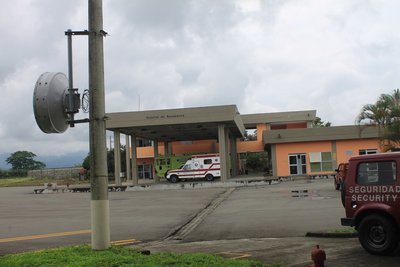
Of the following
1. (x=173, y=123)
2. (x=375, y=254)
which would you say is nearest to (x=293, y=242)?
(x=375, y=254)

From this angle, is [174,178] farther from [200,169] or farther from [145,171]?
[145,171]

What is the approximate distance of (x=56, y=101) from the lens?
8.76m

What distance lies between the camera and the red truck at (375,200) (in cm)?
948

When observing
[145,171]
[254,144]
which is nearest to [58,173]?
[145,171]

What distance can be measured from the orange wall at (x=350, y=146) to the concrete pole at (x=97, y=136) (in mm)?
43524

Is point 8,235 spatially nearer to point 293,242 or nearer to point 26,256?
point 26,256

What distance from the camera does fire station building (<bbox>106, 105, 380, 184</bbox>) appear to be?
4225 centimetres

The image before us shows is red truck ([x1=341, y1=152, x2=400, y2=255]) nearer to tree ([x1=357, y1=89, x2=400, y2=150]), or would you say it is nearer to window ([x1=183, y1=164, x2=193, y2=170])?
tree ([x1=357, y1=89, x2=400, y2=150])

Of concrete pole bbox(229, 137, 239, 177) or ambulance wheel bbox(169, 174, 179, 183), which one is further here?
concrete pole bbox(229, 137, 239, 177)

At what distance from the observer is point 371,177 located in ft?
32.8

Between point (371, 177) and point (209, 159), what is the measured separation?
36962mm

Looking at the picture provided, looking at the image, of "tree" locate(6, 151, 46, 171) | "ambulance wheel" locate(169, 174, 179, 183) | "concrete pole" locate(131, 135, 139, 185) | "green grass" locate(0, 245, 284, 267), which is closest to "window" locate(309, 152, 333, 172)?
"ambulance wheel" locate(169, 174, 179, 183)

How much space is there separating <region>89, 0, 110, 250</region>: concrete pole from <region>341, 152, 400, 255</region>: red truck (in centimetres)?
498

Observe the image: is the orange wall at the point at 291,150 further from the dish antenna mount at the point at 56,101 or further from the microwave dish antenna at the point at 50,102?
the microwave dish antenna at the point at 50,102
